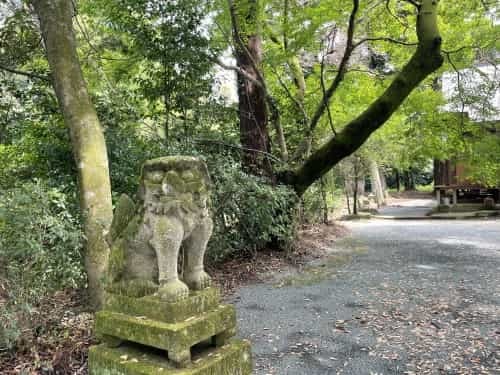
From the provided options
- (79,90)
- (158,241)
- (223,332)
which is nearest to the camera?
(158,241)

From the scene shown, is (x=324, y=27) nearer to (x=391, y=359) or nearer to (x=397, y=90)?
(x=397, y=90)

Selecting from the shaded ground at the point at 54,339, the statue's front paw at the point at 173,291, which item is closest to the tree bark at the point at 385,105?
the shaded ground at the point at 54,339

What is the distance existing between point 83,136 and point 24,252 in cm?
145

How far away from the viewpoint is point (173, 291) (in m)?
2.36

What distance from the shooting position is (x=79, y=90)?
4.50m

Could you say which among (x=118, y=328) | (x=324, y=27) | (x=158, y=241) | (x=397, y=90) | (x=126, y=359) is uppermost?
(x=324, y=27)

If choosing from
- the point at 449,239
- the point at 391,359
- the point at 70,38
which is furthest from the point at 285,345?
the point at 449,239

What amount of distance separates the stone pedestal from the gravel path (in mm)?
1129

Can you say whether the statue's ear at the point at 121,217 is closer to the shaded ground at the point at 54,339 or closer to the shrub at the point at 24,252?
the shrub at the point at 24,252

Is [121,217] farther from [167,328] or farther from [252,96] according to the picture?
[252,96]

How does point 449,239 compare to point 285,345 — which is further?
point 449,239

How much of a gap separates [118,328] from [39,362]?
4.92 feet

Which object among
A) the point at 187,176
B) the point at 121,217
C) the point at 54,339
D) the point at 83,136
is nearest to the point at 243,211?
the point at 83,136

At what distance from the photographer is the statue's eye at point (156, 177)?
244 cm
